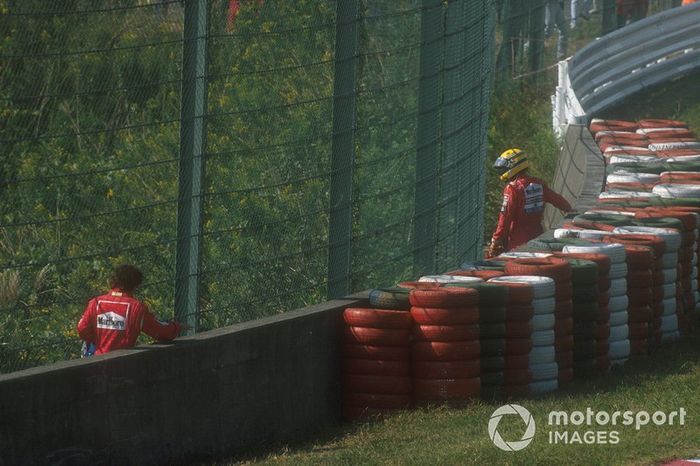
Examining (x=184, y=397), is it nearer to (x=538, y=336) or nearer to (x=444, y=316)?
(x=444, y=316)

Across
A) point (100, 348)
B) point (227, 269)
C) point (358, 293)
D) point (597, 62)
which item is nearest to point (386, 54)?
point (358, 293)

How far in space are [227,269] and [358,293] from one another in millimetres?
1431

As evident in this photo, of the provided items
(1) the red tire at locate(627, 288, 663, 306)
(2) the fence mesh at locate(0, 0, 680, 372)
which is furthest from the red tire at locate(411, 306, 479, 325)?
(1) the red tire at locate(627, 288, 663, 306)

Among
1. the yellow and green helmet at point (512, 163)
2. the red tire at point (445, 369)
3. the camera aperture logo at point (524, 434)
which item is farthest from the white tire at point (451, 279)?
the yellow and green helmet at point (512, 163)

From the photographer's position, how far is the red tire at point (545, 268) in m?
9.67

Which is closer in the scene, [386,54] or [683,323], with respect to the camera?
[386,54]

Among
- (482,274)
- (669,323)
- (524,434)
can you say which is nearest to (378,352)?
(482,274)

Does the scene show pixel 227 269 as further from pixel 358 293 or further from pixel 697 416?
pixel 697 416

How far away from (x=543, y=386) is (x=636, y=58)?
15535 mm

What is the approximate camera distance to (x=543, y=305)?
941 centimetres

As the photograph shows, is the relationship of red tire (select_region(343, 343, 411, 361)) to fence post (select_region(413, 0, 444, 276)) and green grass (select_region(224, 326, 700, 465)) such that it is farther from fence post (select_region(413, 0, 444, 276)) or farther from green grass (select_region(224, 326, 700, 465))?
fence post (select_region(413, 0, 444, 276))

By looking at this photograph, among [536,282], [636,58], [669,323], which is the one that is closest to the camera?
[536,282]

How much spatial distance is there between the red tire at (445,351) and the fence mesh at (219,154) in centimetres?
87

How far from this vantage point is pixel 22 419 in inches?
276
